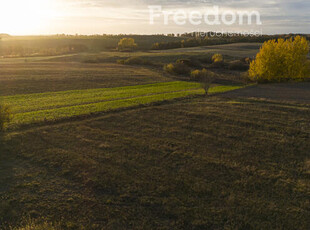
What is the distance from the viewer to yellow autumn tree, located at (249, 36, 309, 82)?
51062 mm

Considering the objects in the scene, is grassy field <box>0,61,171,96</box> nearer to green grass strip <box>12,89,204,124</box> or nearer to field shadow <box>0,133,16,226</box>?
green grass strip <box>12,89,204,124</box>

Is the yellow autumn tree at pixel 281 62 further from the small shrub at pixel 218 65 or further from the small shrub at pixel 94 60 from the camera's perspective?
the small shrub at pixel 94 60

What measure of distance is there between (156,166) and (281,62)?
4633 centimetres

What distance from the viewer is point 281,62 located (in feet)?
170

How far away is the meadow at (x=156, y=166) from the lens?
11.0 meters

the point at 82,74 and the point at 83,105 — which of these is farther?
the point at 82,74

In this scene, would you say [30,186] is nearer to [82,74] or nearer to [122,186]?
[122,186]

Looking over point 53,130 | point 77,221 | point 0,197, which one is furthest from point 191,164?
point 53,130

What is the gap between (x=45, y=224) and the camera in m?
10.1

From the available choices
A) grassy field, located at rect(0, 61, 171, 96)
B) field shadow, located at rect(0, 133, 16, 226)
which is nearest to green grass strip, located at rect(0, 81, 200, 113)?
grassy field, located at rect(0, 61, 171, 96)

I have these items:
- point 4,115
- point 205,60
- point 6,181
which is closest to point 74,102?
point 4,115

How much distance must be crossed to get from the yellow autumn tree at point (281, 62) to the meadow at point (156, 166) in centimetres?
2358

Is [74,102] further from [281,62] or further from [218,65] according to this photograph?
[218,65]

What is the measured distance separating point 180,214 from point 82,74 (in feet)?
157
